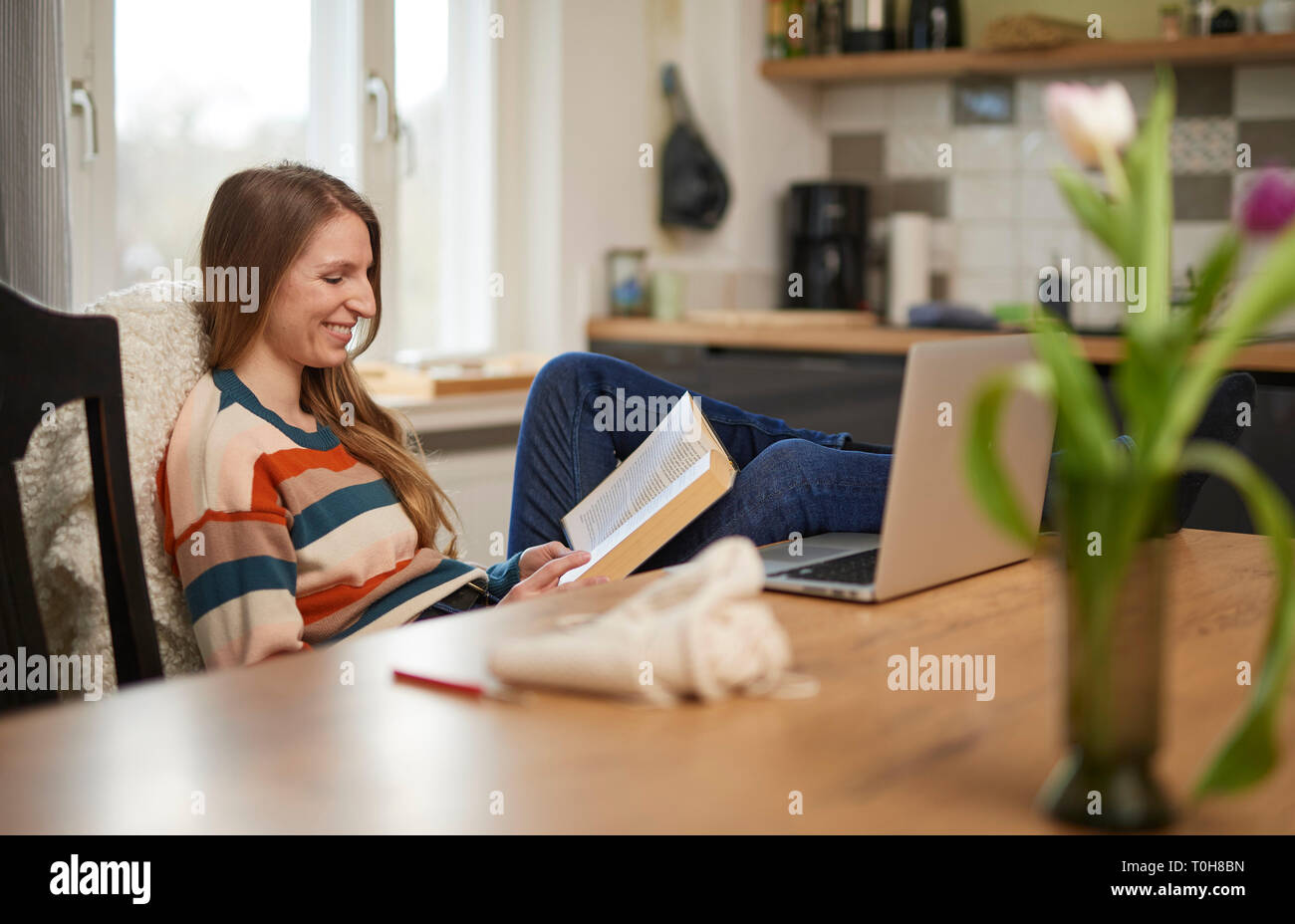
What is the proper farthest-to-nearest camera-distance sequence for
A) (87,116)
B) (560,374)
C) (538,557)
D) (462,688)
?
(87,116)
(560,374)
(538,557)
(462,688)

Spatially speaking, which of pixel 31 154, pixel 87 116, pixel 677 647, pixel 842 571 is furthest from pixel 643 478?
pixel 87 116

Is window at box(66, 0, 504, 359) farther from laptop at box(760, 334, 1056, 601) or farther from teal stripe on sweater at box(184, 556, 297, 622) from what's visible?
laptop at box(760, 334, 1056, 601)

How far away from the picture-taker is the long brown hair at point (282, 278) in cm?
159

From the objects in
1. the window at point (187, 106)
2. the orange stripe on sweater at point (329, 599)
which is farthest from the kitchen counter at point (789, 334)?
the orange stripe on sweater at point (329, 599)

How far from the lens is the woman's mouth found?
1631 millimetres

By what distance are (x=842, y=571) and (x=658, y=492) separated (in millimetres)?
286

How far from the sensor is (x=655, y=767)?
0.74 m

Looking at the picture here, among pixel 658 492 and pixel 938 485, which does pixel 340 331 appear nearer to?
pixel 658 492

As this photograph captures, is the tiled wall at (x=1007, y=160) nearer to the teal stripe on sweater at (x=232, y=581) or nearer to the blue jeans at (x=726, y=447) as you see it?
the blue jeans at (x=726, y=447)

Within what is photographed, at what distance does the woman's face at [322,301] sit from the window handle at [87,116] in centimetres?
133

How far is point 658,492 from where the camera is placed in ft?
4.85

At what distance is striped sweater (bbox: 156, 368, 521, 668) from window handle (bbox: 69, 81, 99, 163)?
1401 millimetres

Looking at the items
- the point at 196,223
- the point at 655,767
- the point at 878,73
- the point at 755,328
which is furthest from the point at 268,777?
the point at 878,73

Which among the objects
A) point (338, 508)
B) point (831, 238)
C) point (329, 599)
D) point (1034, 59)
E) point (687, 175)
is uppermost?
point (1034, 59)
